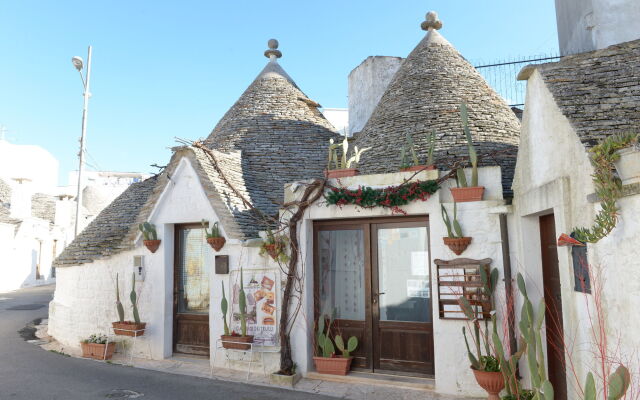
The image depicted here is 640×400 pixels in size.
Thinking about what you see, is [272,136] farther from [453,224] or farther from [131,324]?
[453,224]

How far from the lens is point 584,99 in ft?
15.7

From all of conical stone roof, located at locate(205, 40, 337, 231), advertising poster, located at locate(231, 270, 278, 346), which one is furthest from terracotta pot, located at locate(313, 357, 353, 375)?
conical stone roof, located at locate(205, 40, 337, 231)

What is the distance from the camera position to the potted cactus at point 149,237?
8664mm

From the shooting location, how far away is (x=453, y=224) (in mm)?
6430

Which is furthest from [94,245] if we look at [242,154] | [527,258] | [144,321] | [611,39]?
[611,39]

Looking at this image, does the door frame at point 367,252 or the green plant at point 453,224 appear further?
the door frame at point 367,252

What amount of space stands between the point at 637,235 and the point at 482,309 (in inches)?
120

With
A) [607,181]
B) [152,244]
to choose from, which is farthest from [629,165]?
[152,244]

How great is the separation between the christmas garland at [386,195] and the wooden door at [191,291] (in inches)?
123

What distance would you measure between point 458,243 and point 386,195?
4.32 feet

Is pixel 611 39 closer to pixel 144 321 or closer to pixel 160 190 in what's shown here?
pixel 160 190

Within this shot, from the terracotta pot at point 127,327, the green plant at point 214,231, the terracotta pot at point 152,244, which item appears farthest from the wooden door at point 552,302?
the terracotta pot at point 127,327

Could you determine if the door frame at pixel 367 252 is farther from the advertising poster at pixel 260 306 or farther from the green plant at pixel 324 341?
the advertising poster at pixel 260 306

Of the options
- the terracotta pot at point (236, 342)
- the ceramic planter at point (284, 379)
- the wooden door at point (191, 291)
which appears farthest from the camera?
the wooden door at point (191, 291)
